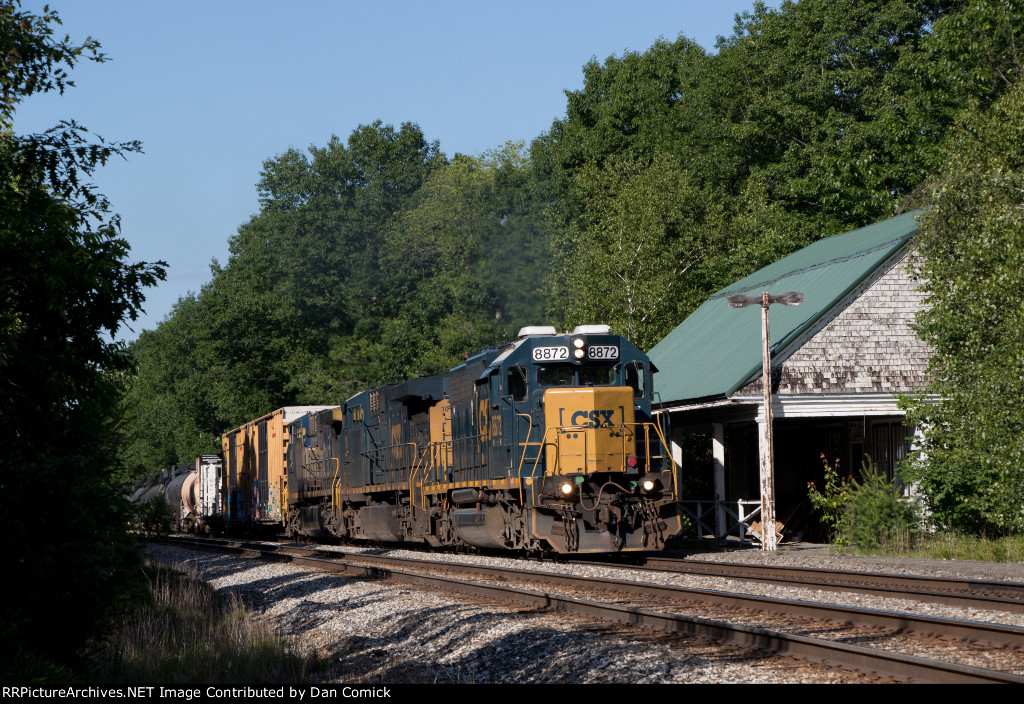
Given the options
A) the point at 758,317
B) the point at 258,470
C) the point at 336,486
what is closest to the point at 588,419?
Result: the point at 758,317

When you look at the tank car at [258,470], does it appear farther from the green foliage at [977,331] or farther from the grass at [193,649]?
the grass at [193,649]

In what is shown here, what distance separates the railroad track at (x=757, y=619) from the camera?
8211 millimetres

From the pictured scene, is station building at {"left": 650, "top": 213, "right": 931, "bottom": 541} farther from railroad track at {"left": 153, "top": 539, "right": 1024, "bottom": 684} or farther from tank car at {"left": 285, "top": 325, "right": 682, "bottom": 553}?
railroad track at {"left": 153, "top": 539, "right": 1024, "bottom": 684}

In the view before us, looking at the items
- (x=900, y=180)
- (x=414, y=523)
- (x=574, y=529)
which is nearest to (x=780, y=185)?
(x=900, y=180)

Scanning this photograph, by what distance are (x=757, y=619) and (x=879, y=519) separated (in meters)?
11.4

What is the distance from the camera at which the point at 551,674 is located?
892cm

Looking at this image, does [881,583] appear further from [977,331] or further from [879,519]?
[977,331]

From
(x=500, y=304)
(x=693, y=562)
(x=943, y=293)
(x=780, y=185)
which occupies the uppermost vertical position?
(x=780, y=185)

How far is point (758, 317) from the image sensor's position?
28.4m

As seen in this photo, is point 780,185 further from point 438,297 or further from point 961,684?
point 961,684

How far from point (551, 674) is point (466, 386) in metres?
12.2

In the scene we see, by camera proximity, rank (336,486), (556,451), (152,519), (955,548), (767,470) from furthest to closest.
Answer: (336,486), (767,470), (955,548), (556,451), (152,519)

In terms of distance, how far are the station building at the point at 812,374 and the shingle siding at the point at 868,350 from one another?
2cm

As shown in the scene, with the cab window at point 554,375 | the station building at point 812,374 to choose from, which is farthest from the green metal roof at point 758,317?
the cab window at point 554,375
